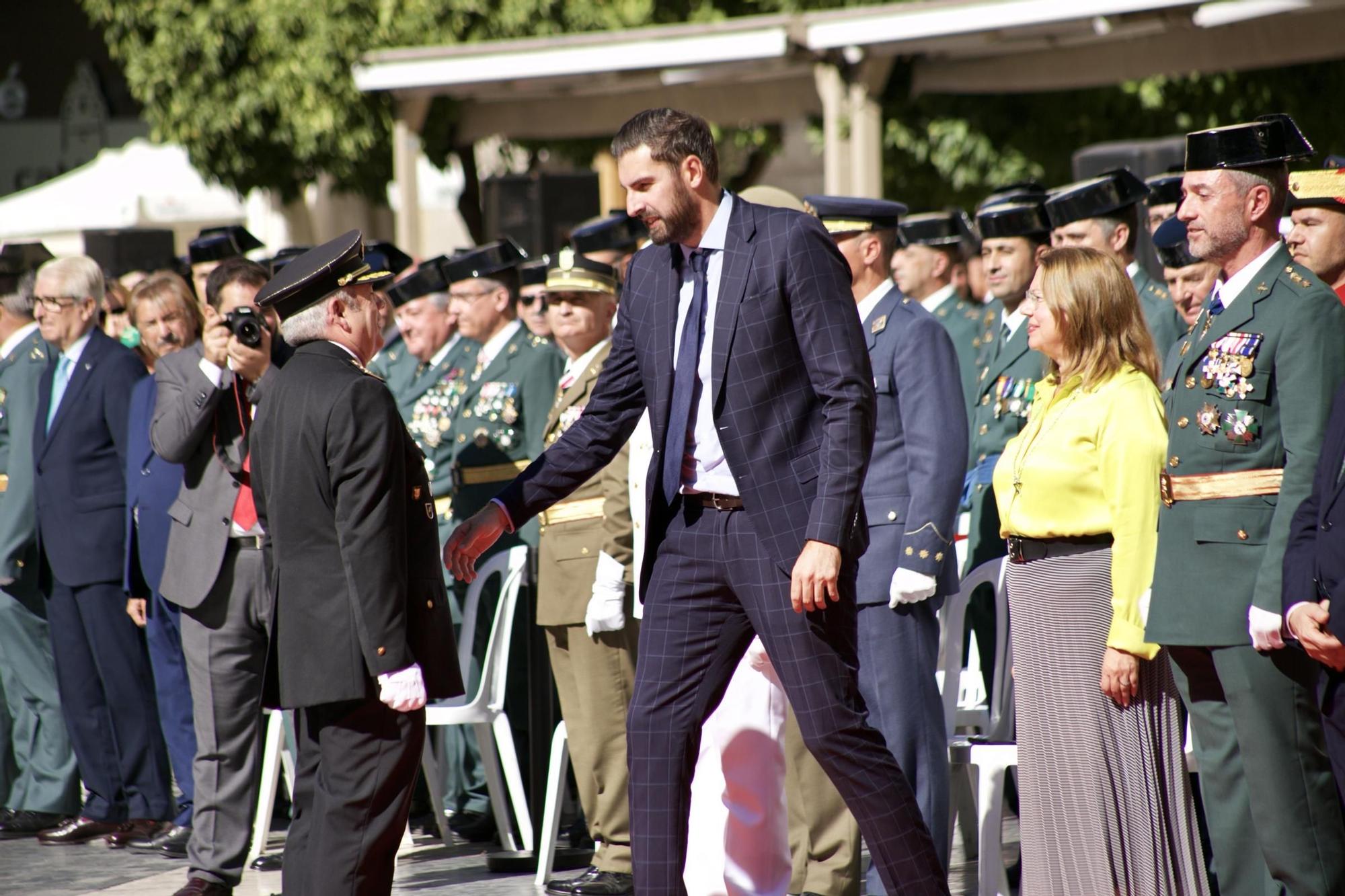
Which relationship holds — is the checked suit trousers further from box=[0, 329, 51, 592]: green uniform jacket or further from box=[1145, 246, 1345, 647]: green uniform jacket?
box=[0, 329, 51, 592]: green uniform jacket

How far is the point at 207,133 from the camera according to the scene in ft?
60.2

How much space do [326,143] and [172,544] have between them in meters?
12.4

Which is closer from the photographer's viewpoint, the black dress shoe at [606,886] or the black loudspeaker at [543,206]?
the black dress shoe at [606,886]

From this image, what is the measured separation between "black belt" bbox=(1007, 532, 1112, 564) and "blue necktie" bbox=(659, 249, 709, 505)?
3.40 ft

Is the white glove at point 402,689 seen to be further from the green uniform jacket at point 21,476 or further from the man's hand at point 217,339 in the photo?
the green uniform jacket at point 21,476

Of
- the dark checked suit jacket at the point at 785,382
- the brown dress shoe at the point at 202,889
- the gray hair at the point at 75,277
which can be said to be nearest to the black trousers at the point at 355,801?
the dark checked suit jacket at the point at 785,382

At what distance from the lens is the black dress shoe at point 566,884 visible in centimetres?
606

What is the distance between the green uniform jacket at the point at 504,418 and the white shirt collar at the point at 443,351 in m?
0.54

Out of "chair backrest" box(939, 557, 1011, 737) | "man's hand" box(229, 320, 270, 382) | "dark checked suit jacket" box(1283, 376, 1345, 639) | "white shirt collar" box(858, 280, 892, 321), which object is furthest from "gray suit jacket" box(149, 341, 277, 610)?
"dark checked suit jacket" box(1283, 376, 1345, 639)

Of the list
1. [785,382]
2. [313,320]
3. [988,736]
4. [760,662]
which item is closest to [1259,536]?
[785,382]

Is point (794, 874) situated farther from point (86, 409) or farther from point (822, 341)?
point (86, 409)

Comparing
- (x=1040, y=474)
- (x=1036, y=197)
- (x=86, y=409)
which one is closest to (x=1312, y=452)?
(x=1040, y=474)

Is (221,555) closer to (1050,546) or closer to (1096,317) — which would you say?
(1050,546)

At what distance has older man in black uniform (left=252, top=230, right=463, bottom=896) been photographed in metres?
4.56
